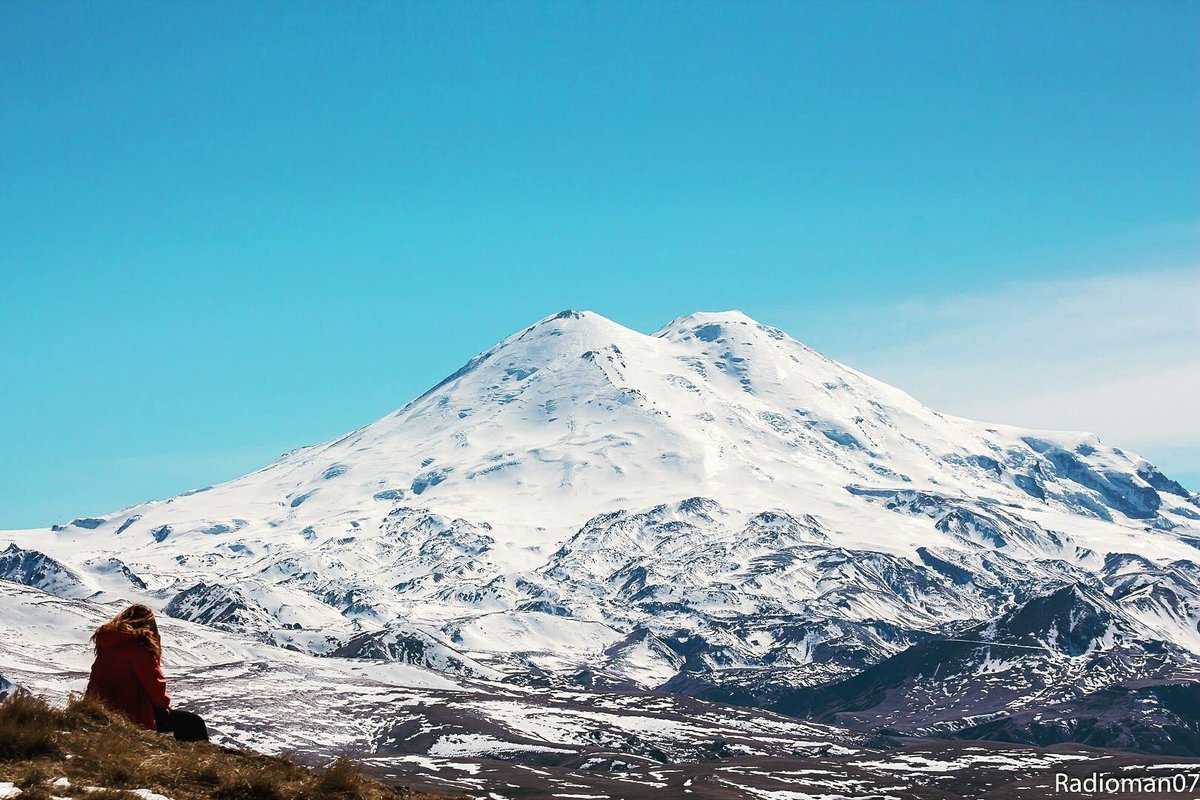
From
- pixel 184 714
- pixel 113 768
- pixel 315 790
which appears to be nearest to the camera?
pixel 113 768

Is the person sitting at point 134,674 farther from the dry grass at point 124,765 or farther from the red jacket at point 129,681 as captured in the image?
the dry grass at point 124,765

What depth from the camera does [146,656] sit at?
2159 centimetres

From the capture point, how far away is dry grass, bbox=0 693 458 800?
19.0m

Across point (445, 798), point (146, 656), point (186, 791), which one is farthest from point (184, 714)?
point (445, 798)

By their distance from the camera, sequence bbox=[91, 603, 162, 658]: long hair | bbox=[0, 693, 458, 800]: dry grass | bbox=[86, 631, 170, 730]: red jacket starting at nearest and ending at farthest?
bbox=[0, 693, 458, 800]: dry grass → bbox=[91, 603, 162, 658]: long hair → bbox=[86, 631, 170, 730]: red jacket

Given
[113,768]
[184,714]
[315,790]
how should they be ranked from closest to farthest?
[113,768], [315,790], [184,714]

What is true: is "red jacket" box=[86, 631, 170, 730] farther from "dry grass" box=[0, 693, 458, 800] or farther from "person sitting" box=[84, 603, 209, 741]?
"dry grass" box=[0, 693, 458, 800]

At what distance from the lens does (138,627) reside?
21531mm

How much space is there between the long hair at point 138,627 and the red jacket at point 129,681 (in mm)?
93

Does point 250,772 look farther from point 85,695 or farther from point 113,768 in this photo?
point 85,695

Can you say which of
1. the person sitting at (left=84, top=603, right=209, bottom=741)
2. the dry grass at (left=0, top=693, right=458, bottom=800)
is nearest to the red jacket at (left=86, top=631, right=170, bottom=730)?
the person sitting at (left=84, top=603, right=209, bottom=741)

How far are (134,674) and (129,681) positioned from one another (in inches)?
6.3

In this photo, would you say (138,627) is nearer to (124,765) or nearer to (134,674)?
(134,674)

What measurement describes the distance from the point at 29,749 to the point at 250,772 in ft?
10.1
